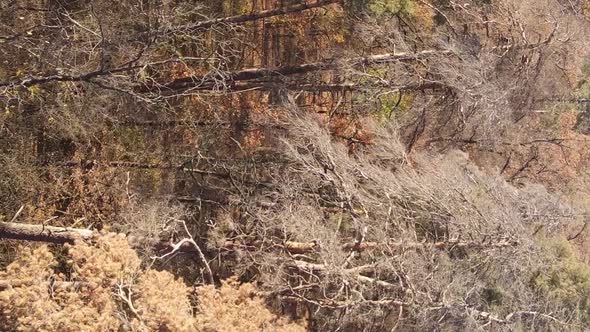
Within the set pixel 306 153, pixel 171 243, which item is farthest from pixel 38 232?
pixel 306 153

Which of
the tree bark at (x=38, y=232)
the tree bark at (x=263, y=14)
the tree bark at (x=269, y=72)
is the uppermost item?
the tree bark at (x=263, y=14)

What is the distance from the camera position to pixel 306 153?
11648 millimetres

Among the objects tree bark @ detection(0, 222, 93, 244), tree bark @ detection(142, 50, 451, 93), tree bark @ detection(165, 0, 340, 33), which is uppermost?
tree bark @ detection(165, 0, 340, 33)

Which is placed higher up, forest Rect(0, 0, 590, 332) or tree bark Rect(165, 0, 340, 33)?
tree bark Rect(165, 0, 340, 33)

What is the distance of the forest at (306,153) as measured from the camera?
10422mm

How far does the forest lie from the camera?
10422 millimetres

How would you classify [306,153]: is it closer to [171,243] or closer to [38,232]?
[171,243]

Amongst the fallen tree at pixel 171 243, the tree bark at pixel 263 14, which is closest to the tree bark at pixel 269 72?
the tree bark at pixel 263 14

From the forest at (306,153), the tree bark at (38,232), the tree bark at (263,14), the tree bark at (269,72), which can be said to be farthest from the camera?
the tree bark at (269,72)

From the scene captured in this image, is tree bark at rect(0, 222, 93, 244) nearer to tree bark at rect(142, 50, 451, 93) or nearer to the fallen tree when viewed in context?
the fallen tree

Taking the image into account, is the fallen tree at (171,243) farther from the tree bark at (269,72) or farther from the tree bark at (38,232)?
the tree bark at (269,72)

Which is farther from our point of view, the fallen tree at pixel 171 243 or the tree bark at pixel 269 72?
the tree bark at pixel 269 72

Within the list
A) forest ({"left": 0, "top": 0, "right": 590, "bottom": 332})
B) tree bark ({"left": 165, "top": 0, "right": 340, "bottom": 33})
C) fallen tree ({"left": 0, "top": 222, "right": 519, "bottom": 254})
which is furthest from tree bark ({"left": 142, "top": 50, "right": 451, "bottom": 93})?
fallen tree ({"left": 0, "top": 222, "right": 519, "bottom": 254})

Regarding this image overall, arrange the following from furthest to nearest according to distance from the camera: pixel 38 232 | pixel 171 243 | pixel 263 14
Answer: pixel 263 14
pixel 171 243
pixel 38 232
